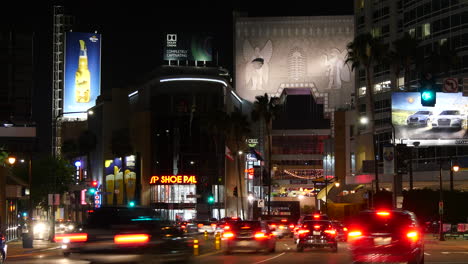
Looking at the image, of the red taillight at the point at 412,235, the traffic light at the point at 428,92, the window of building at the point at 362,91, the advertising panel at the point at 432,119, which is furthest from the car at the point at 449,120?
the red taillight at the point at 412,235

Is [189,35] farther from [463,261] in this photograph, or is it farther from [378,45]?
[463,261]

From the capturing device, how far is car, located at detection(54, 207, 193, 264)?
17.5 m

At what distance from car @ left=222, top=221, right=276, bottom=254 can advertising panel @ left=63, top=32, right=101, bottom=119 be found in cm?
12598

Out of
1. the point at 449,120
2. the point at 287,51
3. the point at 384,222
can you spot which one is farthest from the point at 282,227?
the point at 287,51

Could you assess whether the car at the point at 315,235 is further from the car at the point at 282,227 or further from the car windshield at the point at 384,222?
the car at the point at 282,227

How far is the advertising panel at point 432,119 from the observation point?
7662cm

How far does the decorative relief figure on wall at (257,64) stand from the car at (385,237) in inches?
4577

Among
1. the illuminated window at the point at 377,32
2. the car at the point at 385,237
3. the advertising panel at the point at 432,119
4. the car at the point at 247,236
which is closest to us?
the car at the point at 385,237

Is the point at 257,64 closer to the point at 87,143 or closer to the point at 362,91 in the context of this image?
the point at 87,143

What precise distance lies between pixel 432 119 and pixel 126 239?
2511 inches

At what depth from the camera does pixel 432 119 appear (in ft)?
254

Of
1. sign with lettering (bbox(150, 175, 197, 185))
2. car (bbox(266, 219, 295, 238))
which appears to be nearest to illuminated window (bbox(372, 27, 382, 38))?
sign with lettering (bbox(150, 175, 197, 185))

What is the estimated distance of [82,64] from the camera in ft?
525

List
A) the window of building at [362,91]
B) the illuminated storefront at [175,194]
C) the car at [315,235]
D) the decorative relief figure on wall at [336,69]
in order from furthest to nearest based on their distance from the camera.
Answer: the decorative relief figure on wall at [336,69]
the illuminated storefront at [175,194]
the window of building at [362,91]
the car at [315,235]
